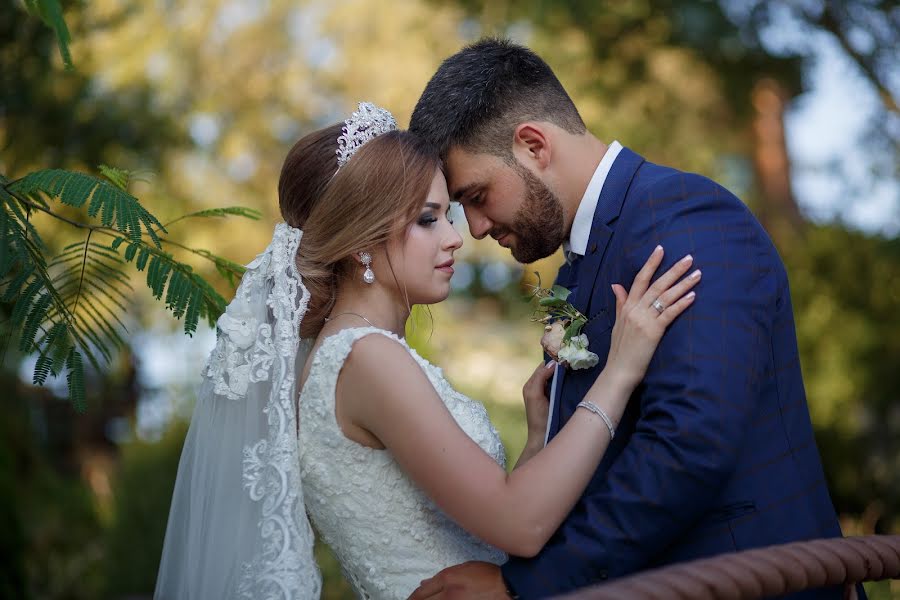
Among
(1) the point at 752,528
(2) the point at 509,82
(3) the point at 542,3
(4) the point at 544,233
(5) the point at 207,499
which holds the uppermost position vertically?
(3) the point at 542,3

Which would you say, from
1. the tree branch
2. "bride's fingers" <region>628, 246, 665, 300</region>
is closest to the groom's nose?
"bride's fingers" <region>628, 246, 665, 300</region>

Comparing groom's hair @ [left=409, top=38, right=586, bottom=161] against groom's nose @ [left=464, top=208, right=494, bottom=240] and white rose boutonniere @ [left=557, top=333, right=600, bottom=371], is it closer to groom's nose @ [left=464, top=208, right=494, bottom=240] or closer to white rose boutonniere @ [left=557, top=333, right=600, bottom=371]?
groom's nose @ [left=464, top=208, right=494, bottom=240]

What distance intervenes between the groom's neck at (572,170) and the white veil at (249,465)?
3.03 ft

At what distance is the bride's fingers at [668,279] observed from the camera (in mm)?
2668

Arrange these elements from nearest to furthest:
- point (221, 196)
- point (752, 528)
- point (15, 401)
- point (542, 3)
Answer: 1. point (752, 528)
2. point (542, 3)
3. point (15, 401)
4. point (221, 196)

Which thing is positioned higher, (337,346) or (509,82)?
(509,82)

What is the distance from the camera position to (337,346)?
2.98 metres

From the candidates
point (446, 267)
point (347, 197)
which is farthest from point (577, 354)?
point (347, 197)

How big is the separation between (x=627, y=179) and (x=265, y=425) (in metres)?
1.41

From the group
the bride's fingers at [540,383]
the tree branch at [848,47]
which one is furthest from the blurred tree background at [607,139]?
the bride's fingers at [540,383]

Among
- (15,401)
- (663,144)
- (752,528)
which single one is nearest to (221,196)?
(15,401)

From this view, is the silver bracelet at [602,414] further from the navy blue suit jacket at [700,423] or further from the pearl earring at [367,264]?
the pearl earring at [367,264]

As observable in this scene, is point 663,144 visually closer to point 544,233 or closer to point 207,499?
point 544,233

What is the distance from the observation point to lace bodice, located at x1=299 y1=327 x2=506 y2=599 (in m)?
2.98
